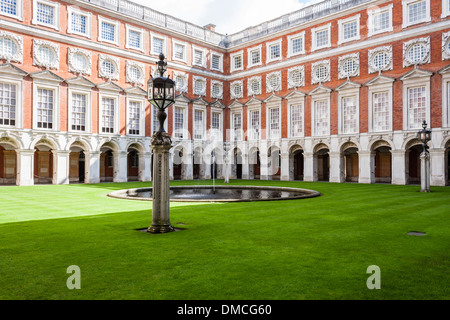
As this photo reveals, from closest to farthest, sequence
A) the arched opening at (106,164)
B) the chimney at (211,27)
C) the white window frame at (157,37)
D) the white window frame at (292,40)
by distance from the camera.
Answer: the white window frame at (292,40) → the white window frame at (157,37) → the arched opening at (106,164) → the chimney at (211,27)

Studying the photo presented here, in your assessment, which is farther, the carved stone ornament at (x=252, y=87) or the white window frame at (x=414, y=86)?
the carved stone ornament at (x=252, y=87)

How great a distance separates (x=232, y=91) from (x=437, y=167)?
2365 centimetres

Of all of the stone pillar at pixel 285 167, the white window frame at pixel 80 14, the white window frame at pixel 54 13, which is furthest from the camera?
the stone pillar at pixel 285 167

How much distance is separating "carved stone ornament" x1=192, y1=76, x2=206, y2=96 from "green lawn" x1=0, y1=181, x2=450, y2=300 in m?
31.0

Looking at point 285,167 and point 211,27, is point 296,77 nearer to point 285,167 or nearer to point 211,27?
point 285,167

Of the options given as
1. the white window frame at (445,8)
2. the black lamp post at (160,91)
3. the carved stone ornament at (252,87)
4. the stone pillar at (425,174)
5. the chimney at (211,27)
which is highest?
the chimney at (211,27)

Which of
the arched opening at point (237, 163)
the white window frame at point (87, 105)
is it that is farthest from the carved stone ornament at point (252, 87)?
the white window frame at point (87, 105)

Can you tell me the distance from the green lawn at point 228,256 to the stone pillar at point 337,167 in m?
22.9

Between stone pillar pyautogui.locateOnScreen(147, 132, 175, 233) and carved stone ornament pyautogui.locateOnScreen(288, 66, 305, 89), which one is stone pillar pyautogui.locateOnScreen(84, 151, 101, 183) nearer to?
carved stone ornament pyautogui.locateOnScreen(288, 66, 305, 89)

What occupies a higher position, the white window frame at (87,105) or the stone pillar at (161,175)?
the white window frame at (87,105)

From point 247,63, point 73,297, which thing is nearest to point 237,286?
point 73,297

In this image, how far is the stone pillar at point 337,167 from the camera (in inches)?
1318

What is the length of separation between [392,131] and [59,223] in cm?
2838

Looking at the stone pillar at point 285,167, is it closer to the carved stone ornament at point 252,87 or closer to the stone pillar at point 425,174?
the carved stone ornament at point 252,87
